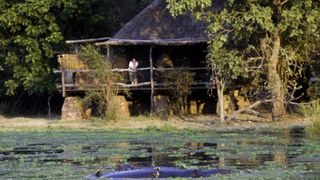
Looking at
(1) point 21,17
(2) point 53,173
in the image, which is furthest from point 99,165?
(1) point 21,17

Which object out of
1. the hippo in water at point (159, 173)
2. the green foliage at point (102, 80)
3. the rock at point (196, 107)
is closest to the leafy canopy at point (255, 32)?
the green foliage at point (102, 80)

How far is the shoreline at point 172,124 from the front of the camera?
25.2 meters

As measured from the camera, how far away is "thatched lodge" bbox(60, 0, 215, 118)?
29.5m

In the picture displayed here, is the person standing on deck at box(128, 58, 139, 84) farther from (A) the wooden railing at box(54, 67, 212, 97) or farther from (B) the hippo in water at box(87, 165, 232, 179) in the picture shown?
(B) the hippo in water at box(87, 165, 232, 179)

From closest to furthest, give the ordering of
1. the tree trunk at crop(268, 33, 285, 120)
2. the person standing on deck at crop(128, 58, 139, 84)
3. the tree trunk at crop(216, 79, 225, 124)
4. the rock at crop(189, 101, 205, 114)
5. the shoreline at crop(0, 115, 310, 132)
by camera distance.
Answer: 1. the shoreline at crop(0, 115, 310, 132)
2. the tree trunk at crop(216, 79, 225, 124)
3. the tree trunk at crop(268, 33, 285, 120)
4. the person standing on deck at crop(128, 58, 139, 84)
5. the rock at crop(189, 101, 205, 114)

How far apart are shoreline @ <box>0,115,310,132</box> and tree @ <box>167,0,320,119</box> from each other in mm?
856

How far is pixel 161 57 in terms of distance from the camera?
3145 centimetres

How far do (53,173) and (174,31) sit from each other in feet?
55.9

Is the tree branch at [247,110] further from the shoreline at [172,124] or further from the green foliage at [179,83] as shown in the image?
the green foliage at [179,83]

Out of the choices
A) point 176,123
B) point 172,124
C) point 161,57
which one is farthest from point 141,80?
point 172,124

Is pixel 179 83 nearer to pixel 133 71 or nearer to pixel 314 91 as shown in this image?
pixel 133 71

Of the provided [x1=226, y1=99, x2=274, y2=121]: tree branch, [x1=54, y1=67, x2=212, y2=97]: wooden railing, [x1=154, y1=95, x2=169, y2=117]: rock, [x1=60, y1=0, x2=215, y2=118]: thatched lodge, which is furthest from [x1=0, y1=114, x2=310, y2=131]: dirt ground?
[x1=60, y1=0, x2=215, y2=118]: thatched lodge

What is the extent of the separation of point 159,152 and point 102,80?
1149 cm

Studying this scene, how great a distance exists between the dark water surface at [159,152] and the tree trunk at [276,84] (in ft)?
10.7
